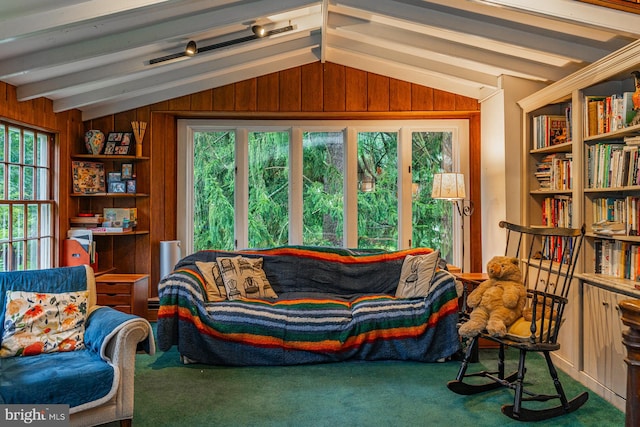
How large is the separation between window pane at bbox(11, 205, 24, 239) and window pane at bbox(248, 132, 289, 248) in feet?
7.18

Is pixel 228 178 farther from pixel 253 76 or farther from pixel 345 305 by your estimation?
pixel 345 305

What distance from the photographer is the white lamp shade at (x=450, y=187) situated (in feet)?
15.0

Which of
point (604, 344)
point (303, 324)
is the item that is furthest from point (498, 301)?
point (303, 324)

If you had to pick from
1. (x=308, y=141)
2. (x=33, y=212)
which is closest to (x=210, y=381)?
(x=33, y=212)

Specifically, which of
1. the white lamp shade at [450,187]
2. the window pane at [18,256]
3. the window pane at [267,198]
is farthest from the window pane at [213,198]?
the white lamp shade at [450,187]

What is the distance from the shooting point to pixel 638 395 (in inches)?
28.2

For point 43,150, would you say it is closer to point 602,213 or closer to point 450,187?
point 450,187

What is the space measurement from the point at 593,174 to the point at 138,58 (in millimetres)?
3615

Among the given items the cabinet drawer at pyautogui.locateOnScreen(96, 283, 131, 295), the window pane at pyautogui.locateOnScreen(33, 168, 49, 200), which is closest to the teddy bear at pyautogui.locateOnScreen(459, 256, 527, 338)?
the cabinet drawer at pyautogui.locateOnScreen(96, 283, 131, 295)

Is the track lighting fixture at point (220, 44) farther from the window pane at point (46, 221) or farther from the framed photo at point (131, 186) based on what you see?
the window pane at point (46, 221)

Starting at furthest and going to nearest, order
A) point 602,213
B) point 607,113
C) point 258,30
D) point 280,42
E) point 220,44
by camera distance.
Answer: point 280,42
point 220,44
point 258,30
point 602,213
point 607,113

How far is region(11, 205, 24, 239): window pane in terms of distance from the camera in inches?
153

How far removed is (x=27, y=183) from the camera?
4141 mm

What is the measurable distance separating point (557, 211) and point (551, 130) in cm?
67
